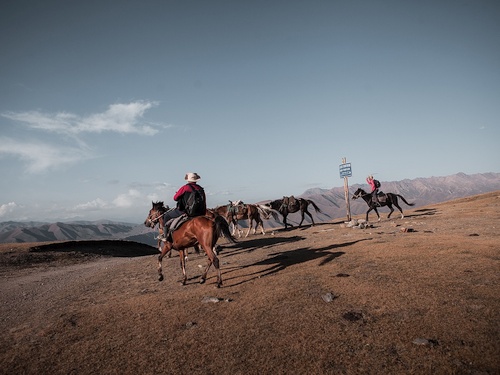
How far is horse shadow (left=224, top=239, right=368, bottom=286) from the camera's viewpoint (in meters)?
8.61

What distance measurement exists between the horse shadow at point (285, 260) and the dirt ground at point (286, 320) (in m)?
0.11

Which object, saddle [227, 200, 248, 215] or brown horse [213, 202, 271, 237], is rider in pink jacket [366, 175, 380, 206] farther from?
saddle [227, 200, 248, 215]

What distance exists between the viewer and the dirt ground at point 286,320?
388 cm

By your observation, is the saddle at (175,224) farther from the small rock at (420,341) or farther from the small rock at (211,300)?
the small rock at (420,341)

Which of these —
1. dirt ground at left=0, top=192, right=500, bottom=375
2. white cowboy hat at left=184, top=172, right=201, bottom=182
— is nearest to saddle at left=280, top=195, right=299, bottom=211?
dirt ground at left=0, top=192, right=500, bottom=375

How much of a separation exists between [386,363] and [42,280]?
45.4ft

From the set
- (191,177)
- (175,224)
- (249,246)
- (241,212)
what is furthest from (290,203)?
(175,224)

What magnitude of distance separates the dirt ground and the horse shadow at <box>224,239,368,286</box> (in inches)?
4.5

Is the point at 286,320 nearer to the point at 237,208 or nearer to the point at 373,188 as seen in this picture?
the point at 237,208

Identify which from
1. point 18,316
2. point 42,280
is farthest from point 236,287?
point 42,280

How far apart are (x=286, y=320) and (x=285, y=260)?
5275 mm

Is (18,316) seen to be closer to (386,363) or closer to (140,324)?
(140,324)

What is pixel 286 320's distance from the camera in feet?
16.9

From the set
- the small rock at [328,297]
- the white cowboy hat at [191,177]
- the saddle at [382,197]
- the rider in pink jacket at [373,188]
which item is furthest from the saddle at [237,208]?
the small rock at [328,297]
